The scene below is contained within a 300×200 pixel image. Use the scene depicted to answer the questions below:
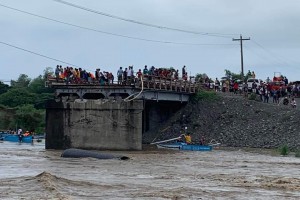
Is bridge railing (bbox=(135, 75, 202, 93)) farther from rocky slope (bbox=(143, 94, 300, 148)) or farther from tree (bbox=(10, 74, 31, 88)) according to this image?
tree (bbox=(10, 74, 31, 88))

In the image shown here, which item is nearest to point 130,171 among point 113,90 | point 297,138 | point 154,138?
point 113,90

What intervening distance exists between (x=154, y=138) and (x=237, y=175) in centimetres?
3489

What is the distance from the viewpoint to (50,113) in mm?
52281

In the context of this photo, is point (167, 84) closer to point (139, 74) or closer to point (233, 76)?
point (139, 74)

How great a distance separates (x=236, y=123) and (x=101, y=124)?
52.6 ft

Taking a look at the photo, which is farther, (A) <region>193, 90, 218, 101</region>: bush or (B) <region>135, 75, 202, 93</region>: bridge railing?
(A) <region>193, 90, 218, 101</region>: bush

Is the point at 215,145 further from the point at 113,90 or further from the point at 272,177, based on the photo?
the point at 272,177

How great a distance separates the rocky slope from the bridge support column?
1185 centimetres

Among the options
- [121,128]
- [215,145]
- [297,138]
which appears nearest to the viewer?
[121,128]

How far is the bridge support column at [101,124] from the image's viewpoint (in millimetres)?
50750

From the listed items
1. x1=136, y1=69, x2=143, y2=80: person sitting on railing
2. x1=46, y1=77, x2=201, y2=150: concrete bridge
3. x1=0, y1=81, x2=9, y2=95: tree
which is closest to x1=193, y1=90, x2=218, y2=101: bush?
x1=136, y1=69, x2=143, y2=80: person sitting on railing

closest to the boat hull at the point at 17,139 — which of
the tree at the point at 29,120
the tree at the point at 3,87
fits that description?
the tree at the point at 29,120

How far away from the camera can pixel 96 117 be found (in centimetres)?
5109

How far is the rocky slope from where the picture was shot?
189 feet
